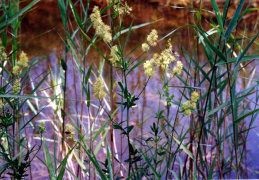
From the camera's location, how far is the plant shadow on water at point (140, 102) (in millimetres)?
1142

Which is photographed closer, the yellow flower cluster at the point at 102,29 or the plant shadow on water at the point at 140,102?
the yellow flower cluster at the point at 102,29

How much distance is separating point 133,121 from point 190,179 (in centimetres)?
73

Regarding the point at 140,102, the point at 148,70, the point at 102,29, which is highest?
the point at 102,29

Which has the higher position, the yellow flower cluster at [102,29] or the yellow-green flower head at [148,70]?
the yellow flower cluster at [102,29]

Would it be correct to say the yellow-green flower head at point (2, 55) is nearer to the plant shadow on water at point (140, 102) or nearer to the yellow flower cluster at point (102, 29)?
the plant shadow on water at point (140, 102)

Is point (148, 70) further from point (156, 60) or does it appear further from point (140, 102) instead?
point (140, 102)

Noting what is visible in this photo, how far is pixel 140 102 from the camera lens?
95.9 inches

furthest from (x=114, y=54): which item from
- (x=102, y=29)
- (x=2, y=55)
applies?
(x=2, y=55)

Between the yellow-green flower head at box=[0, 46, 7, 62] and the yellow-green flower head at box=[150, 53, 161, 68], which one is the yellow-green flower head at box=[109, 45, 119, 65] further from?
the yellow-green flower head at box=[0, 46, 7, 62]

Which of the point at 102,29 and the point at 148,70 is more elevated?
the point at 102,29

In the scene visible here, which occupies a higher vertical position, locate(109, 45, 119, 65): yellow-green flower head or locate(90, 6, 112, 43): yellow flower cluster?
locate(90, 6, 112, 43): yellow flower cluster

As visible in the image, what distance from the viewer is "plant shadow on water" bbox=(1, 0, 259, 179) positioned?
1142 millimetres

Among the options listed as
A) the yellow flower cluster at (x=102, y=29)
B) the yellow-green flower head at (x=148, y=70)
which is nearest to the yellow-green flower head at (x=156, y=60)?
the yellow-green flower head at (x=148, y=70)

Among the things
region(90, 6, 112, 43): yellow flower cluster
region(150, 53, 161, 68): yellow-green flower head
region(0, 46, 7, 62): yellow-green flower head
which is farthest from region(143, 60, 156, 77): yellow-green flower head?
region(0, 46, 7, 62): yellow-green flower head
